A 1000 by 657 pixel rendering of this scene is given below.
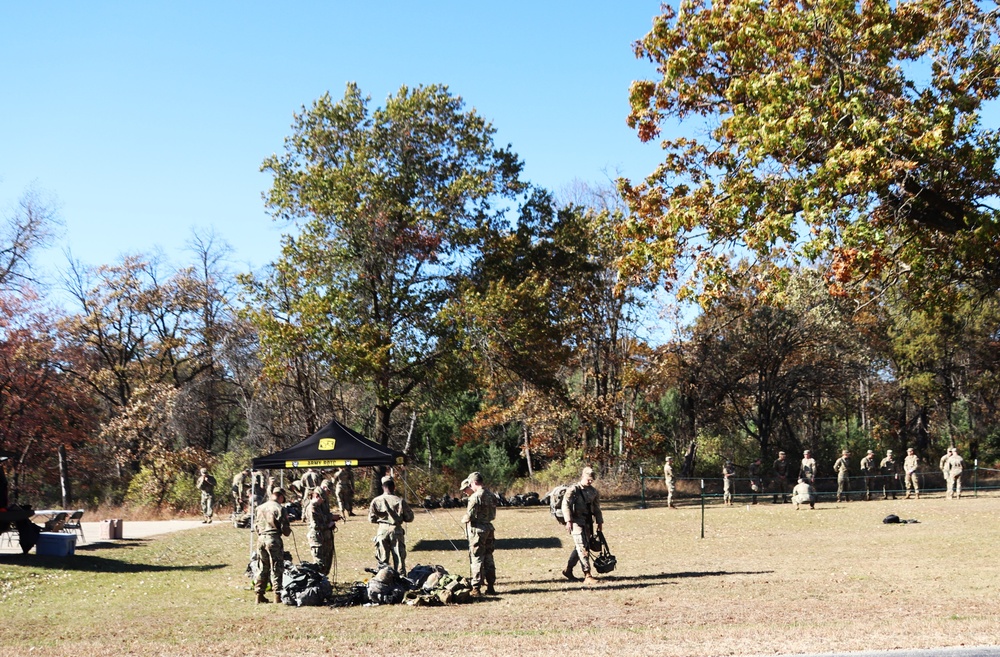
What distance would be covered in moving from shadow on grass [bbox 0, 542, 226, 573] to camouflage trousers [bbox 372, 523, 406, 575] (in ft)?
17.0

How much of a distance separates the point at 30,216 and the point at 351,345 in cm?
1563

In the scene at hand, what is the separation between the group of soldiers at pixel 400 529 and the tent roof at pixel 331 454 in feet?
10.7

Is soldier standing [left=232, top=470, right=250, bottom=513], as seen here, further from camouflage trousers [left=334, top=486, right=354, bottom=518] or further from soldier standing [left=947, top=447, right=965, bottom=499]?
soldier standing [left=947, top=447, right=965, bottom=499]

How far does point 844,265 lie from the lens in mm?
15305

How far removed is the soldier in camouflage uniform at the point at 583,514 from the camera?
1479cm

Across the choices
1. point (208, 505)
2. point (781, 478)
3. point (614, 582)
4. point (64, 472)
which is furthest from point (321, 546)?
point (64, 472)

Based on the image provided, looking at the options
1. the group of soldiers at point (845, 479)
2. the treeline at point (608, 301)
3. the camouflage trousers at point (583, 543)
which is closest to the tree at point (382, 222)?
the treeline at point (608, 301)

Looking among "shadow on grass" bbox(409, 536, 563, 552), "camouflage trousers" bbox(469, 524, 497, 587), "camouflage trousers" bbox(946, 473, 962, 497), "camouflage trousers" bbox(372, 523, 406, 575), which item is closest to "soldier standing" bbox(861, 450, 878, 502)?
"camouflage trousers" bbox(946, 473, 962, 497)

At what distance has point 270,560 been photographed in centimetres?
1426

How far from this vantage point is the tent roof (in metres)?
18.7

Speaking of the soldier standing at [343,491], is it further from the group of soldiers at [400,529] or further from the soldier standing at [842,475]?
the soldier standing at [842,475]

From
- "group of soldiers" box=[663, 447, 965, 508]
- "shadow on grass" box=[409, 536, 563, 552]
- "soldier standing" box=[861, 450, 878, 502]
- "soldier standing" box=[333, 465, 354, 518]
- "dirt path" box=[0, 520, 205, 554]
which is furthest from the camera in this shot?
"soldier standing" box=[861, 450, 878, 502]

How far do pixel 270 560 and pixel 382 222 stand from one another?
2121cm

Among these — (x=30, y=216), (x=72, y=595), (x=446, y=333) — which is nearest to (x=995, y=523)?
(x=446, y=333)
